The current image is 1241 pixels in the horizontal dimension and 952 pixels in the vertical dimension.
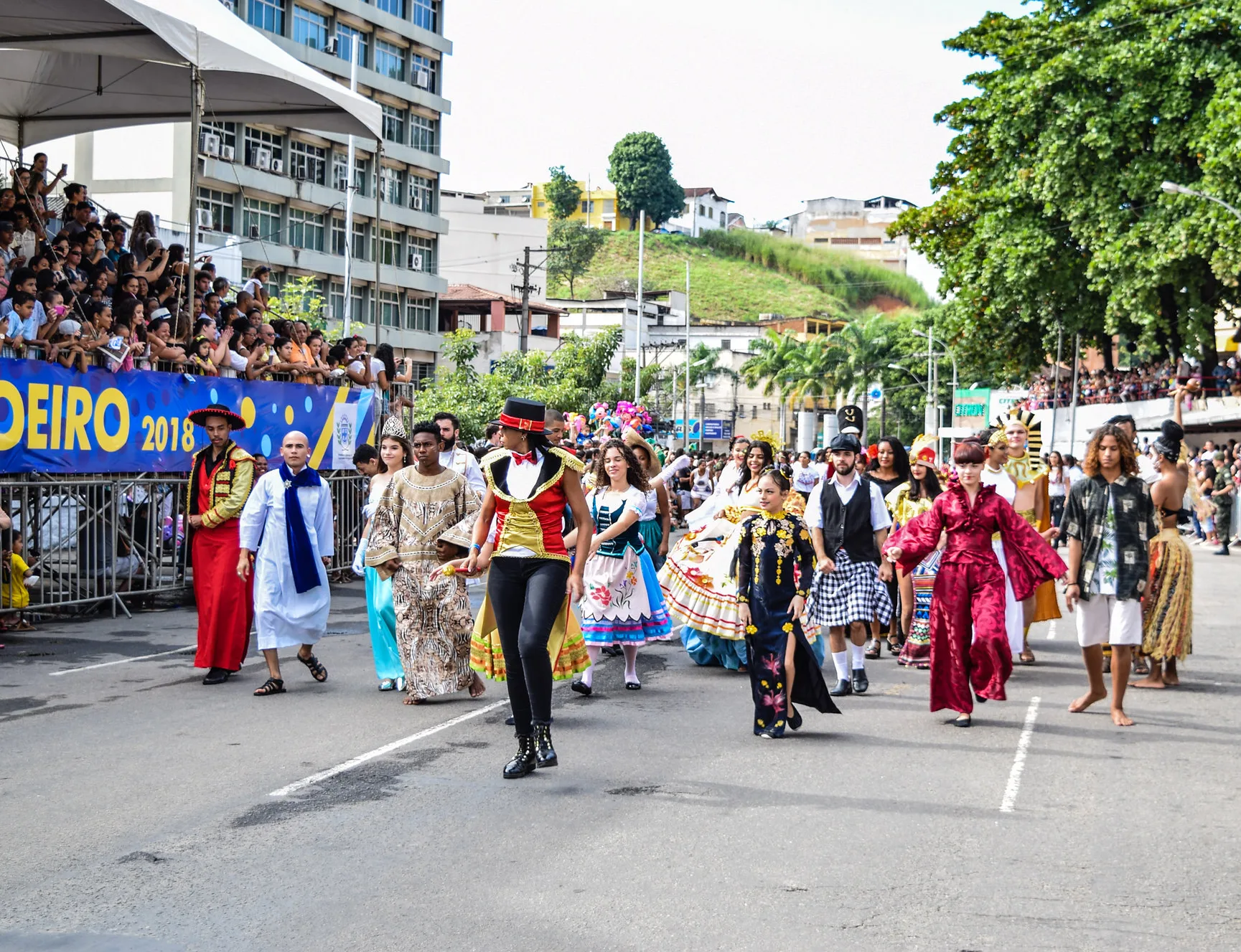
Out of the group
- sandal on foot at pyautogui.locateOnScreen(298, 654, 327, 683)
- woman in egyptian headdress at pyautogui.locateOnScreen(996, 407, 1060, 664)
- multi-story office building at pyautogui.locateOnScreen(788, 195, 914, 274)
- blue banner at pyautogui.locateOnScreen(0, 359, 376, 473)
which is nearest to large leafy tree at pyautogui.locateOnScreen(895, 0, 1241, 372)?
woman in egyptian headdress at pyautogui.locateOnScreen(996, 407, 1060, 664)

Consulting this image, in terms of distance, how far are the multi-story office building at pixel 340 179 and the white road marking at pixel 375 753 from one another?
3571 centimetres

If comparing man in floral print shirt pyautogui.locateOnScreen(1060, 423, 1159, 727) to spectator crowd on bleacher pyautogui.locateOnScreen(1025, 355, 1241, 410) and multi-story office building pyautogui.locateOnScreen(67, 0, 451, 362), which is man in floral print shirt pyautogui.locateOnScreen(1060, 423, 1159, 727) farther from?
multi-story office building pyautogui.locateOnScreen(67, 0, 451, 362)

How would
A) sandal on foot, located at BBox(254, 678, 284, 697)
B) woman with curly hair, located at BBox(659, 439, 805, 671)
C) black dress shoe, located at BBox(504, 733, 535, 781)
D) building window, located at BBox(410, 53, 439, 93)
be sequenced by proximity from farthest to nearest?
building window, located at BBox(410, 53, 439, 93) < woman with curly hair, located at BBox(659, 439, 805, 671) < sandal on foot, located at BBox(254, 678, 284, 697) < black dress shoe, located at BBox(504, 733, 535, 781)

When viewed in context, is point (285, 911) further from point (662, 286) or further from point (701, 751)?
point (662, 286)

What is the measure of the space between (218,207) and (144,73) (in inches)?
1276

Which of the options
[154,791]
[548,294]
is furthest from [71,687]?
[548,294]

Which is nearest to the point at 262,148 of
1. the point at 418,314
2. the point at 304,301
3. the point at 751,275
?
the point at 304,301

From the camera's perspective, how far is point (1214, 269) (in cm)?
3197

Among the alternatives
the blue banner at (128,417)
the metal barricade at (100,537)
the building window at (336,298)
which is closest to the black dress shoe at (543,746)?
the metal barricade at (100,537)

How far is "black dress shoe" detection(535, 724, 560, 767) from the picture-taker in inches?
300

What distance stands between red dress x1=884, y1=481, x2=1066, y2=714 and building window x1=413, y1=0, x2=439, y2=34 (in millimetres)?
55094

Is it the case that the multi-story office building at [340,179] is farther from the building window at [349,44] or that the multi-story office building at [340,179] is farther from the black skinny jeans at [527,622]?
the black skinny jeans at [527,622]

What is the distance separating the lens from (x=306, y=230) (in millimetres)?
55344

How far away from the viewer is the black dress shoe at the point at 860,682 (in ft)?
35.1
